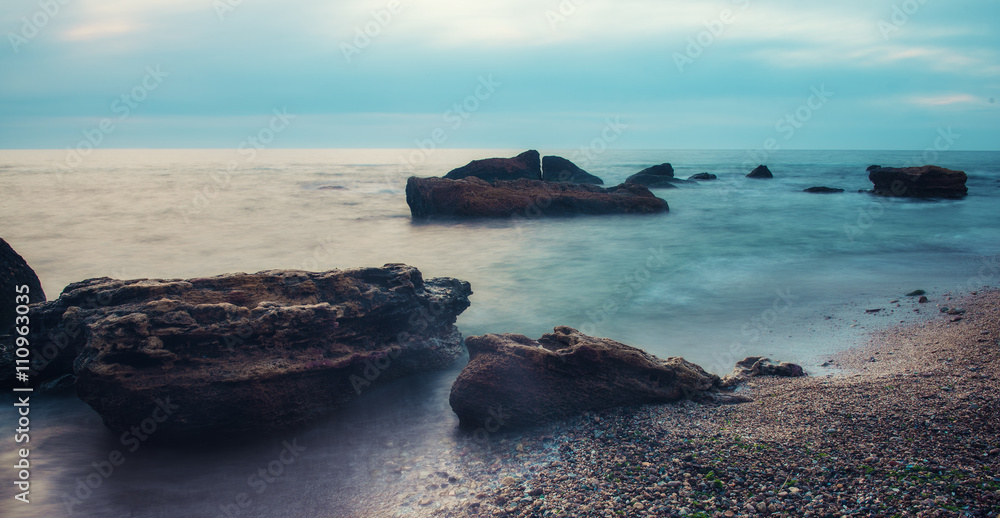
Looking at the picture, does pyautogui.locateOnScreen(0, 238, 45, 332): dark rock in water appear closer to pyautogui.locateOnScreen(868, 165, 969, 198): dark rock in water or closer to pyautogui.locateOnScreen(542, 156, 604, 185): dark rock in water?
pyautogui.locateOnScreen(542, 156, 604, 185): dark rock in water

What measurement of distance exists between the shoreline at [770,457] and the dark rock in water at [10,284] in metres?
6.42

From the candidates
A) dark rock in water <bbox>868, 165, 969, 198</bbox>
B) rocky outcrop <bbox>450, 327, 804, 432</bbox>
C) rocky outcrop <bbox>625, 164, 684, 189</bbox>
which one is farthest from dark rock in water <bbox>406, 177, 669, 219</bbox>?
rocky outcrop <bbox>450, 327, 804, 432</bbox>

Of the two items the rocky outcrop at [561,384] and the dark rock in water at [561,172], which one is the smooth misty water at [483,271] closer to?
the rocky outcrop at [561,384]

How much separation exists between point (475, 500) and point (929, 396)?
12.5ft

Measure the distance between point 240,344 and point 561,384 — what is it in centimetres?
302

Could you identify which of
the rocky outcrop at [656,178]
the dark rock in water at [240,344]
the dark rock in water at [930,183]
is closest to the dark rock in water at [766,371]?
the dark rock in water at [240,344]

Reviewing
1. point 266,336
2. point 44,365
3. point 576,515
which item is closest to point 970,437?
point 576,515

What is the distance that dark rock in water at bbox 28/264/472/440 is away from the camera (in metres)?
4.83

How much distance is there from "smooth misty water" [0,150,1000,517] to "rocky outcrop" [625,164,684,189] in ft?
14.5

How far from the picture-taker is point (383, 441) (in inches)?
203

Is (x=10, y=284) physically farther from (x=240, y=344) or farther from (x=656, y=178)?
(x=656, y=178)

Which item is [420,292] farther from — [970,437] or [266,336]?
[970,437]

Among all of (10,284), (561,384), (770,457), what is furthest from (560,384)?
(10,284)

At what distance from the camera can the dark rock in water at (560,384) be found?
16.5 feet
